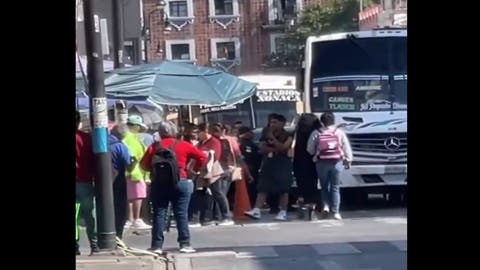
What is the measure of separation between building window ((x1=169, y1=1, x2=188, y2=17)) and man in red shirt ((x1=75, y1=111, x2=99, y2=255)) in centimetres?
3319

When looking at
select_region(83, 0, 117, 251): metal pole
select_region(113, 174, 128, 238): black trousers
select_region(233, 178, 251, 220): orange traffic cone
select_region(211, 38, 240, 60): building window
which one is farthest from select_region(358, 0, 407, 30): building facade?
select_region(83, 0, 117, 251): metal pole

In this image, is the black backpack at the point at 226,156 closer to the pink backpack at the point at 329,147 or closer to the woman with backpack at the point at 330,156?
the woman with backpack at the point at 330,156

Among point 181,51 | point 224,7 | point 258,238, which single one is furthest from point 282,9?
point 258,238

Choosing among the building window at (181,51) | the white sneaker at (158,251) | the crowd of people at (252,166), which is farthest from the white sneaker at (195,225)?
the building window at (181,51)

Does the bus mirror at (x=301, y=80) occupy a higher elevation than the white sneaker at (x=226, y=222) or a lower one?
higher

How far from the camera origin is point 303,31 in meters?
41.7

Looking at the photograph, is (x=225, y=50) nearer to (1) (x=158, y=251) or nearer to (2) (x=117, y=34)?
(2) (x=117, y=34)

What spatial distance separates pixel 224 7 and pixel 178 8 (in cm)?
194

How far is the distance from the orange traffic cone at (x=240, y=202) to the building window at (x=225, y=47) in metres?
30.5

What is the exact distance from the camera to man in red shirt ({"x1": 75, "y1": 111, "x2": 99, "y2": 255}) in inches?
497

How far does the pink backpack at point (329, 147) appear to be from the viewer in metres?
16.3
